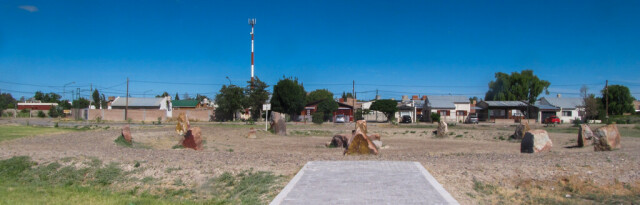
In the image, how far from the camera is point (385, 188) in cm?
862

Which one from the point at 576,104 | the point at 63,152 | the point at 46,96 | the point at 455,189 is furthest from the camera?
the point at 46,96

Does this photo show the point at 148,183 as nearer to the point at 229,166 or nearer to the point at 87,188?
the point at 87,188

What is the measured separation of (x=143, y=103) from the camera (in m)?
87.9

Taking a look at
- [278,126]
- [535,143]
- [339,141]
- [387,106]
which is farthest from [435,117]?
[535,143]

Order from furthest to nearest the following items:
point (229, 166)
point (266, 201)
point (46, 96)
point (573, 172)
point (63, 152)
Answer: point (46, 96)
point (63, 152)
point (229, 166)
point (573, 172)
point (266, 201)

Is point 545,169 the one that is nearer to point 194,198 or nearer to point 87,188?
point 194,198

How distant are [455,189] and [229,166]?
552cm

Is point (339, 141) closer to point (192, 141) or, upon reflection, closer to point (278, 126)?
point (192, 141)

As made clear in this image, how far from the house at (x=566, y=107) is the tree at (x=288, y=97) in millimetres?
40148

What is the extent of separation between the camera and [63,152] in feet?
47.7

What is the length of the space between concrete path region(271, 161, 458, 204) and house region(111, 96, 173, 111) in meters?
79.9

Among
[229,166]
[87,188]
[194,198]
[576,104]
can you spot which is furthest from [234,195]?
[576,104]

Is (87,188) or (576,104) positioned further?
(576,104)

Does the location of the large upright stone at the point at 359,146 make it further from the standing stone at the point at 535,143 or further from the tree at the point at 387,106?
the tree at the point at 387,106
